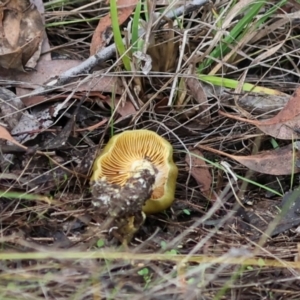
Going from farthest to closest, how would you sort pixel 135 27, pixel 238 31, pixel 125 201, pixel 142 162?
pixel 238 31 → pixel 135 27 → pixel 142 162 → pixel 125 201

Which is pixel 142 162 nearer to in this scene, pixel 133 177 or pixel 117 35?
pixel 133 177

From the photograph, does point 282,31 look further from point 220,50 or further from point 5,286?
point 5,286

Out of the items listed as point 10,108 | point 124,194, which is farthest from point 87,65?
point 124,194

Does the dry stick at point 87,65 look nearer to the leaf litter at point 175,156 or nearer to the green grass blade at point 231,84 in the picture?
the leaf litter at point 175,156

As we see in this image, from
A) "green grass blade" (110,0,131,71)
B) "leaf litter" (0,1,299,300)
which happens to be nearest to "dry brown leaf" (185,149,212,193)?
"leaf litter" (0,1,299,300)

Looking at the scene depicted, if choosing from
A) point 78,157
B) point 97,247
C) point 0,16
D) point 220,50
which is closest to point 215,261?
point 97,247

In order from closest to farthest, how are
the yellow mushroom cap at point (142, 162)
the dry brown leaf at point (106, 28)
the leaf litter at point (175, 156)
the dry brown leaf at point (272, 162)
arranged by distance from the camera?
the leaf litter at point (175, 156)
the yellow mushroom cap at point (142, 162)
the dry brown leaf at point (272, 162)
the dry brown leaf at point (106, 28)

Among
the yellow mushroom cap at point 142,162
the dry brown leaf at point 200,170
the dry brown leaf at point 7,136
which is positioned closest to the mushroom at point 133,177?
the yellow mushroom cap at point 142,162
